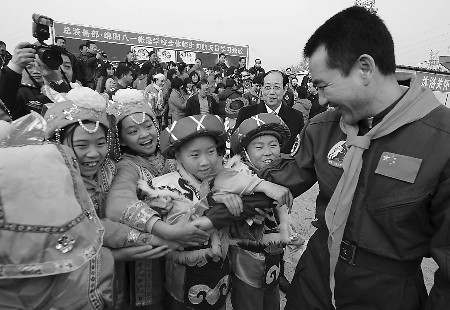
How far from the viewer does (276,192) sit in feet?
5.28

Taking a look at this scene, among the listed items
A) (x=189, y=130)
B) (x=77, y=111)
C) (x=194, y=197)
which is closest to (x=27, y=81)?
(x=77, y=111)

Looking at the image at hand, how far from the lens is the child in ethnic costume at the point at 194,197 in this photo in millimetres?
1823

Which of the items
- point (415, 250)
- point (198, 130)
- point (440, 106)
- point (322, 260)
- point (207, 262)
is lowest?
point (207, 262)

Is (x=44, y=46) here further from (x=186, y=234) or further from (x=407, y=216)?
(x=407, y=216)

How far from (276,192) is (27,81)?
8.09ft

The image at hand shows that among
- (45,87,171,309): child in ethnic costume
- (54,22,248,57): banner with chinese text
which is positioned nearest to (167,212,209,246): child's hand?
(45,87,171,309): child in ethnic costume

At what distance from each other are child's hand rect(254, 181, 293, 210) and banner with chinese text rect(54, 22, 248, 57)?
17.6 m

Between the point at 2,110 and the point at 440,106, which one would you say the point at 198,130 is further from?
the point at 440,106

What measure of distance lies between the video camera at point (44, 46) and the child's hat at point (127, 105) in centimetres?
104

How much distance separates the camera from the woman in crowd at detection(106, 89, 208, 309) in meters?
1.66

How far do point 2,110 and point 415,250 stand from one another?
6.14 feet

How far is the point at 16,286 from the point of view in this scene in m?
0.89

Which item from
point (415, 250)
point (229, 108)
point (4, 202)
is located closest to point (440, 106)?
point (415, 250)

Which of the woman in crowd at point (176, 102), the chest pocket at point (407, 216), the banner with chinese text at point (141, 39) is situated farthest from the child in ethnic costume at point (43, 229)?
the banner with chinese text at point (141, 39)
